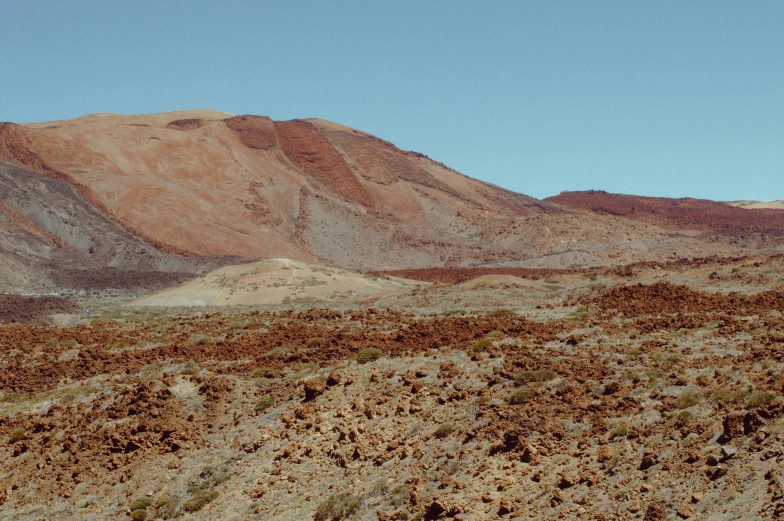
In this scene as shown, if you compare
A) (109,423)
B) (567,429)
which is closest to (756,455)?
(567,429)

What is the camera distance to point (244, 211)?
108312mm

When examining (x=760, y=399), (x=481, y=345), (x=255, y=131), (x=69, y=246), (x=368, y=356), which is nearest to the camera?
(x=760, y=399)

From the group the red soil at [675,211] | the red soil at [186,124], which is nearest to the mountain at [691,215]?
the red soil at [675,211]

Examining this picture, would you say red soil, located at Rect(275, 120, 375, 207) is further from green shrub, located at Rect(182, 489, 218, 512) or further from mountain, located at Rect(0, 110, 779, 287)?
green shrub, located at Rect(182, 489, 218, 512)

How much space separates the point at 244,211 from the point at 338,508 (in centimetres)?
9598

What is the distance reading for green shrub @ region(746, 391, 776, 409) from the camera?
13.7 meters

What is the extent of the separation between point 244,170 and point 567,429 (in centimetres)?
10703

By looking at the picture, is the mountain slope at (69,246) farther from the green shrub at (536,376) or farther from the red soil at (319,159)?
the green shrub at (536,376)

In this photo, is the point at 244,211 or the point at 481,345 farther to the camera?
the point at 244,211

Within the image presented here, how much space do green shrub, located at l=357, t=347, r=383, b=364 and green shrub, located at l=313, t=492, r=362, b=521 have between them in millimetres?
7019

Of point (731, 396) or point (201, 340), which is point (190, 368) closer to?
point (201, 340)

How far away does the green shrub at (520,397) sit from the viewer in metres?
16.8

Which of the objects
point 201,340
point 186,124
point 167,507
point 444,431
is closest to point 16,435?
point 167,507

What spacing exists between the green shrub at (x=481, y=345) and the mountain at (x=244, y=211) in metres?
59.5
